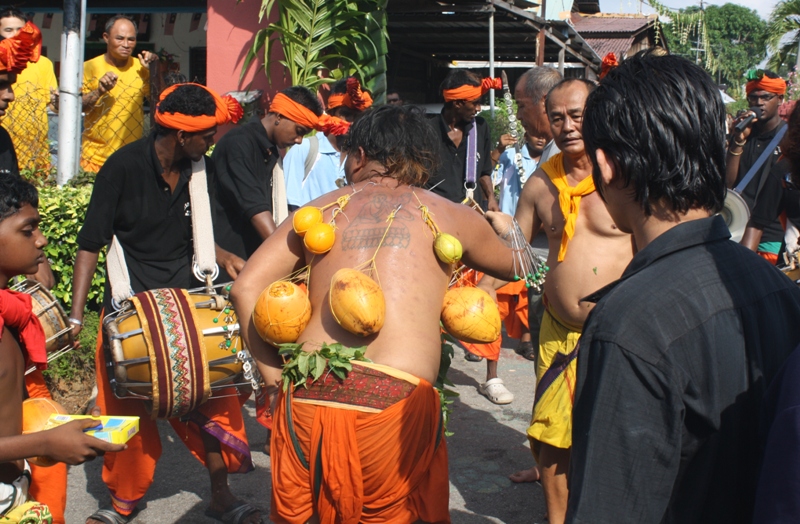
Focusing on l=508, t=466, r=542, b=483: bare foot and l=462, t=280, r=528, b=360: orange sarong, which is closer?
l=508, t=466, r=542, b=483: bare foot

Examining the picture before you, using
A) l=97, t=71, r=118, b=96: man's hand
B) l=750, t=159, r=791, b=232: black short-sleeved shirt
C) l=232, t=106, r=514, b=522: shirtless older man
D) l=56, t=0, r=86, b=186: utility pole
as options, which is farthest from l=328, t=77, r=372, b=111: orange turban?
l=232, t=106, r=514, b=522: shirtless older man

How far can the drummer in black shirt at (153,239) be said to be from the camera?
12.8ft

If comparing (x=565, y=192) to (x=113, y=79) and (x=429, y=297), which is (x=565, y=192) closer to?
(x=429, y=297)

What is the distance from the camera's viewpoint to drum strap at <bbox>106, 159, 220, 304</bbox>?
3.96 meters

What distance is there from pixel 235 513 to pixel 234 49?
269 inches

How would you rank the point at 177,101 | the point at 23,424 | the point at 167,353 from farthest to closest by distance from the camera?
the point at 177,101 < the point at 167,353 < the point at 23,424

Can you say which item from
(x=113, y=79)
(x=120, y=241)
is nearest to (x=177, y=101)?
(x=120, y=241)

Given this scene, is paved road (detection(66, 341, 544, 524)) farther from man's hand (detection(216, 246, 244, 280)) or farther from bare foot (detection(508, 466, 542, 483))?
man's hand (detection(216, 246, 244, 280))

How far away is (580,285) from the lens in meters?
3.55

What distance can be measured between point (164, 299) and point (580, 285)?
6.20 ft

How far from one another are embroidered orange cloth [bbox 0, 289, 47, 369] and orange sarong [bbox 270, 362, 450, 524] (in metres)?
0.88

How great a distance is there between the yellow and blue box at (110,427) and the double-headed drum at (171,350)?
89 cm

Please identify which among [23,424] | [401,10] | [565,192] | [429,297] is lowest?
[23,424]

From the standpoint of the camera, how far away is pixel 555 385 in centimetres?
347
